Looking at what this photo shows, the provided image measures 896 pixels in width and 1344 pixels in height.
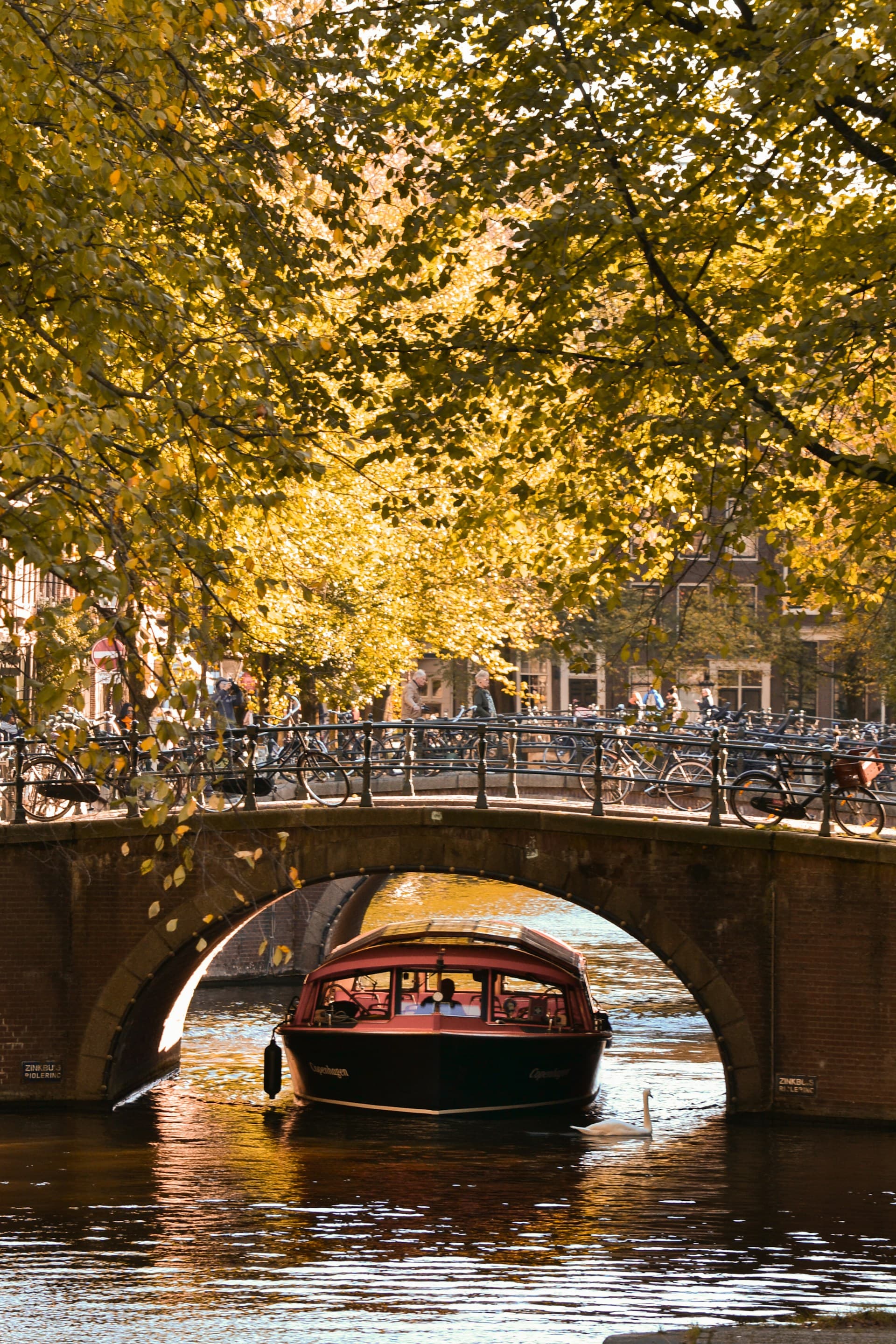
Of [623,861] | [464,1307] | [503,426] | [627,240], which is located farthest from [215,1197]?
[627,240]

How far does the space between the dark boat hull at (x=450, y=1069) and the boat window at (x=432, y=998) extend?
2.10ft

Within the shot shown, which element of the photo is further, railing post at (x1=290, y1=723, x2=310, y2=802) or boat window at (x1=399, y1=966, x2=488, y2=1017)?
boat window at (x1=399, y1=966, x2=488, y2=1017)

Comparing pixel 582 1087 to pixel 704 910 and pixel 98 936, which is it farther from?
pixel 98 936

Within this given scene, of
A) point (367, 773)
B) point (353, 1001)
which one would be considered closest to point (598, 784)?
point (367, 773)

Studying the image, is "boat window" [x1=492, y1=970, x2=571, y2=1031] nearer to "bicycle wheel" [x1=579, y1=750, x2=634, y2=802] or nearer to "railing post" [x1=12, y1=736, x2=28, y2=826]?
"bicycle wheel" [x1=579, y1=750, x2=634, y2=802]

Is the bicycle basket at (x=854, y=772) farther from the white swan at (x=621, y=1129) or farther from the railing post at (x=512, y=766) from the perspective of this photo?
the white swan at (x=621, y=1129)

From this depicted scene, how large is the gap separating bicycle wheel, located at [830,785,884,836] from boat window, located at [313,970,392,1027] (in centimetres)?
586

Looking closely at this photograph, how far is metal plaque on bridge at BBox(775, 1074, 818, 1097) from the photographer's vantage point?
1852 cm

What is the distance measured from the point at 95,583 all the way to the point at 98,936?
13801 mm

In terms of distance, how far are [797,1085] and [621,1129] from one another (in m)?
2.13

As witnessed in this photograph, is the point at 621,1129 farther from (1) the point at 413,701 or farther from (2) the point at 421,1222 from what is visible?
(1) the point at 413,701

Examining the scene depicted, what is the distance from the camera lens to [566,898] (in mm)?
19641

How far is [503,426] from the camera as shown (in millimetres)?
13953

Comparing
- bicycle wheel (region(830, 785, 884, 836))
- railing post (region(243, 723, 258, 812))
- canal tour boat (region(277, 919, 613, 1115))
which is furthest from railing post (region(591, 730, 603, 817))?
railing post (region(243, 723, 258, 812))
